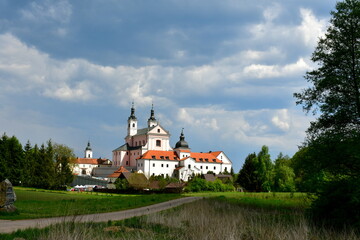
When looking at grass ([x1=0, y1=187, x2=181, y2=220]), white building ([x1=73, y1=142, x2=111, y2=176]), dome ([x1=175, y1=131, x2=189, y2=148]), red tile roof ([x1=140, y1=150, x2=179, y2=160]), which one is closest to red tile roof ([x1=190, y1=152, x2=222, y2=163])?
dome ([x1=175, y1=131, x2=189, y2=148])

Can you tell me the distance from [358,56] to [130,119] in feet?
390

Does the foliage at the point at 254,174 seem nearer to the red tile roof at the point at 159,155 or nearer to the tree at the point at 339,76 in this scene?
the tree at the point at 339,76

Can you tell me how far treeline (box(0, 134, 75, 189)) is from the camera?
205 feet

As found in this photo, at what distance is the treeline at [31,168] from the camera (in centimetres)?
6241

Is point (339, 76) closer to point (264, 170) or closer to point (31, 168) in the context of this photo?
point (264, 170)

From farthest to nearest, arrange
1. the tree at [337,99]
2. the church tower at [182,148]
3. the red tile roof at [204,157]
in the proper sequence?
the red tile roof at [204,157] < the church tower at [182,148] < the tree at [337,99]

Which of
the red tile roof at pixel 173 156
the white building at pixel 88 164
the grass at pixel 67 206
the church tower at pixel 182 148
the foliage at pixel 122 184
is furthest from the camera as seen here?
the white building at pixel 88 164

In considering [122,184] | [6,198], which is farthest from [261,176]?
[6,198]

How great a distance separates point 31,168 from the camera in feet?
211

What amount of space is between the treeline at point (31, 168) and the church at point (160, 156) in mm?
46671

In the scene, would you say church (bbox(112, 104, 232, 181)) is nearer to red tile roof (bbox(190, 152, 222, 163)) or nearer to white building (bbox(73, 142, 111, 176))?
red tile roof (bbox(190, 152, 222, 163))

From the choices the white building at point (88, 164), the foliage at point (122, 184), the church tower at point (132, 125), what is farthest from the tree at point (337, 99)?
the white building at point (88, 164)

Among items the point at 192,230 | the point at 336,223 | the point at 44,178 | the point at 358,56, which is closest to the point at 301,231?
the point at 192,230

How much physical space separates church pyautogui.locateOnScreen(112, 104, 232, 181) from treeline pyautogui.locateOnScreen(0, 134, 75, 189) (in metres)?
46.7
